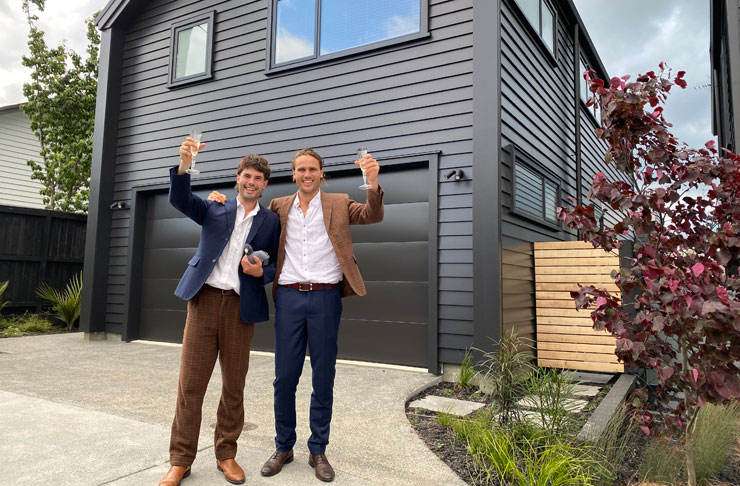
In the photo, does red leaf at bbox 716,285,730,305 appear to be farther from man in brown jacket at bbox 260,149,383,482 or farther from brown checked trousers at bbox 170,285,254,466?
brown checked trousers at bbox 170,285,254,466

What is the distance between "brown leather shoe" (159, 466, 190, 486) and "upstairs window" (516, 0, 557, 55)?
19.5ft

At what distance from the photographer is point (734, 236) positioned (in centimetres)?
248

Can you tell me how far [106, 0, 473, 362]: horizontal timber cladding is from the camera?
5.32 metres

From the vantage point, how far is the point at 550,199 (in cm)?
723

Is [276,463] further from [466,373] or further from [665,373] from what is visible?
[466,373]

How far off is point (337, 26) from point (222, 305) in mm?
4860

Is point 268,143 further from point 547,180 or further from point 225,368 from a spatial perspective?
point 225,368

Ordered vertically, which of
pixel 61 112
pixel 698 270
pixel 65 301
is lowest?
pixel 65 301

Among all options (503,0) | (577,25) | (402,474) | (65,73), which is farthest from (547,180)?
(65,73)

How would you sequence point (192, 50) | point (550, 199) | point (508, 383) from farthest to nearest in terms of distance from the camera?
point (192, 50), point (550, 199), point (508, 383)

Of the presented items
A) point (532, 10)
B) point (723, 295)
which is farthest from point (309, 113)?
point (723, 295)

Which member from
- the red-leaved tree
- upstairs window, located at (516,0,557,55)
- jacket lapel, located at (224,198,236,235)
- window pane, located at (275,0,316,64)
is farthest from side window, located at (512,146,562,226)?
jacket lapel, located at (224,198,236,235)

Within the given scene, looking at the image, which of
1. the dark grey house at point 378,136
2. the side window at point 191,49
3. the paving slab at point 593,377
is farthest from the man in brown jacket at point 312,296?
the side window at point 191,49

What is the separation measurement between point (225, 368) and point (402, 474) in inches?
43.6
